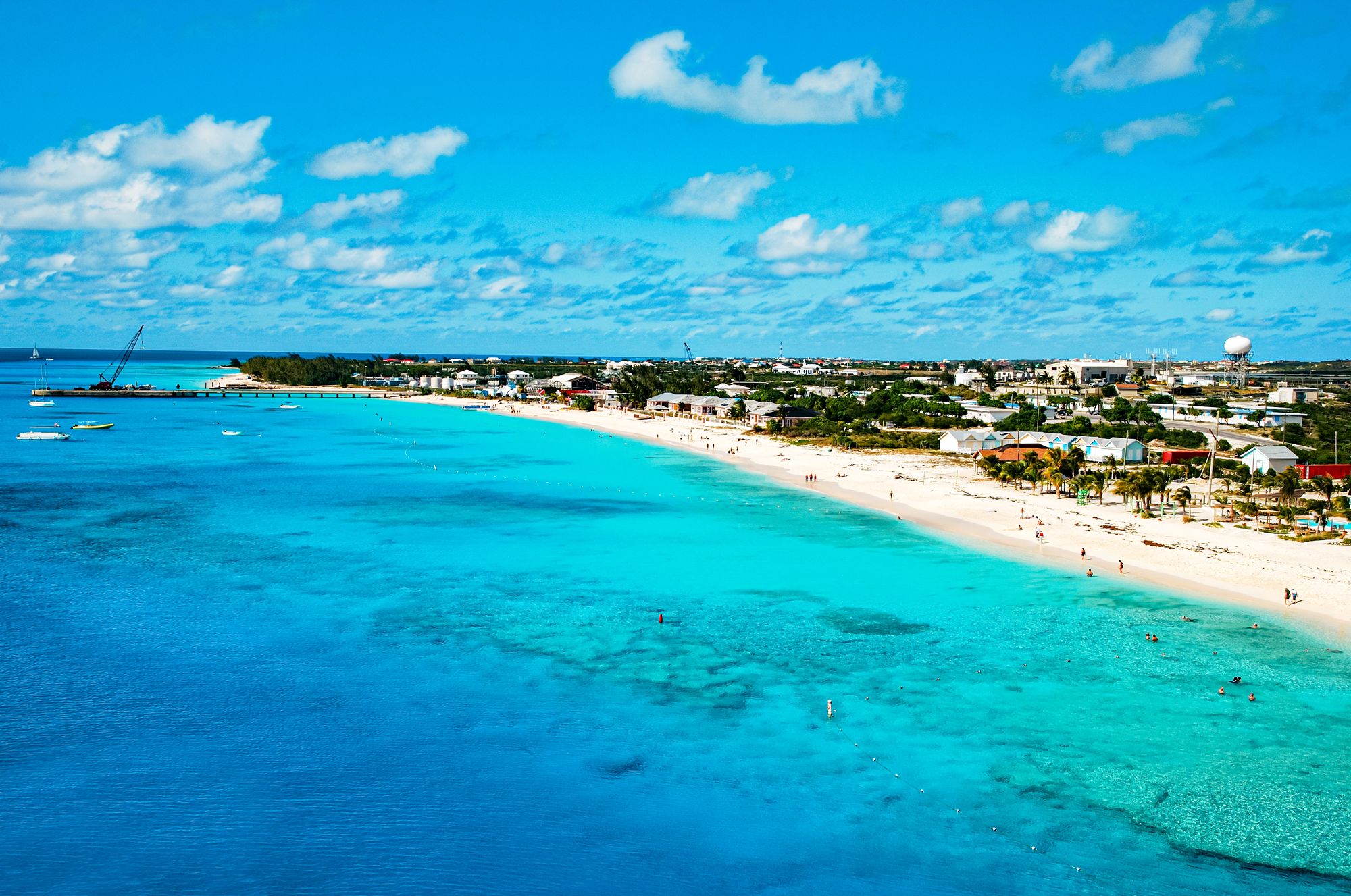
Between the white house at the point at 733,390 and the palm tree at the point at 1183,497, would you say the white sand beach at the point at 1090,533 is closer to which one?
the palm tree at the point at 1183,497

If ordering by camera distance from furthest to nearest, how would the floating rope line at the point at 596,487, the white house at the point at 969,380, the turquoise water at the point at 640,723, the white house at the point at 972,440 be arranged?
the white house at the point at 969,380
the white house at the point at 972,440
the floating rope line at the point at 596,487
the turquoise water at the point at 640,723

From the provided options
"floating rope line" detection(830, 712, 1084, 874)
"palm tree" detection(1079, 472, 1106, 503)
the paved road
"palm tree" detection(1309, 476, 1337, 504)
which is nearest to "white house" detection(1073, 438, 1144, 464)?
the paved road

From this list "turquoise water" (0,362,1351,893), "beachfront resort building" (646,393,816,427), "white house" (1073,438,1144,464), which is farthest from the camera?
"beachfront resort building" (646,393,816,427)

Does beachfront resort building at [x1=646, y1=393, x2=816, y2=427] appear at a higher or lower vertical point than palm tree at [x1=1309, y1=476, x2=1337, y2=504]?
higher

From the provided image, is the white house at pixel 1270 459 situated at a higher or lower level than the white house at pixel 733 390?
lower

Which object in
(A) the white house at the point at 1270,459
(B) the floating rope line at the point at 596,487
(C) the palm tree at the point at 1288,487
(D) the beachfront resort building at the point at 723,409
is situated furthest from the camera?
(D) the beachfront resort building at the point at 723,409

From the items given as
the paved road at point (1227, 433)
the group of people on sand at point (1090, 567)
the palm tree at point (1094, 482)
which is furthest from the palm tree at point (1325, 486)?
the group of people on sand at point (1090, 567)

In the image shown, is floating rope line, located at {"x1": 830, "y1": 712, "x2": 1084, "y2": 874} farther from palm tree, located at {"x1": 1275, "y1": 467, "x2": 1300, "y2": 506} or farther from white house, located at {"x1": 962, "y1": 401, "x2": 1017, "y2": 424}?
white house, located at {"x1": 962, "y1": 401, "x2": 1017, "y2": 424}
